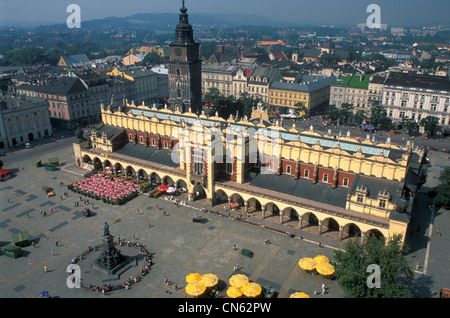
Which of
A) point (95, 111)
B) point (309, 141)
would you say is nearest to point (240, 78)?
point (95, 111)

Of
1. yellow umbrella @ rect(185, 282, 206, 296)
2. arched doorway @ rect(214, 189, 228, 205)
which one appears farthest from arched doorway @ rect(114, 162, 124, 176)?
yellow umbrella @ rect(185, 282, 206, 296)

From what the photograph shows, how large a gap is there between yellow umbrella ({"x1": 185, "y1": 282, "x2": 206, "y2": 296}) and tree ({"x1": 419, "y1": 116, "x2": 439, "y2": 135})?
10051 centimetres

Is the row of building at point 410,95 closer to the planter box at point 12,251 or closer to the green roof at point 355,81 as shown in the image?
the green roof at point 355,81

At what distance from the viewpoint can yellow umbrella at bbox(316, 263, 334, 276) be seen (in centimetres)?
5159

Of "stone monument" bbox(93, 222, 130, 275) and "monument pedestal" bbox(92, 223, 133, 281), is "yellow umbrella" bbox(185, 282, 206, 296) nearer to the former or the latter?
"monument pedestal" bbox(92, 223, 133, 281)

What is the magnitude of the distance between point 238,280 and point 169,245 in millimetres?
16909

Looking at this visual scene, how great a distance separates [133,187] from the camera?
81.3 m

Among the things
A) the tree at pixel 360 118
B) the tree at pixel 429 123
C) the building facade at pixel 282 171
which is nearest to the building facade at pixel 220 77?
the tree at pixel 360 118

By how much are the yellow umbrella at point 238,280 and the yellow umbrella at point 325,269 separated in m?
11.1

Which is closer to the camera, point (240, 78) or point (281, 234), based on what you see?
point (281, 234)

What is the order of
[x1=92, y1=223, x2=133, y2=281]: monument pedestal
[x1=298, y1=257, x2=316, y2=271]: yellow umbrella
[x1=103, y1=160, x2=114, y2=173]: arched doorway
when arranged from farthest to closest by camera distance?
[x1=103, y1=160, x2=114, y2=173]: arched doorway, [x1=92, y1=223, x2=133, y2=281]: monument pedestal, [x1=298, y1=257, x2=316, y2=271]: yellow umbrella

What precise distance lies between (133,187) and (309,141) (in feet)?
133
